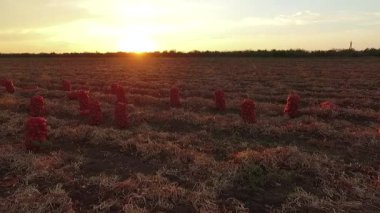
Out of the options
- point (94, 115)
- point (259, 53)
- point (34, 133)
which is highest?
point (34, 133)

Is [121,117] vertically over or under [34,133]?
under

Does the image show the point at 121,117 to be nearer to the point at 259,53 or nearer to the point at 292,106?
the point at 292,106

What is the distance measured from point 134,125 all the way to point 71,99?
5.36m

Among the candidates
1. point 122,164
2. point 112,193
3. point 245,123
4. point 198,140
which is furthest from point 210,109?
point 112,193

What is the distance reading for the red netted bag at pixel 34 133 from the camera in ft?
30.3

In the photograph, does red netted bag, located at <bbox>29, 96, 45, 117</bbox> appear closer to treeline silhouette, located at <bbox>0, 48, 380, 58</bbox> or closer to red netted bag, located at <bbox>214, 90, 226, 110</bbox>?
red netted bag, located at <bbox>214, 90, 226, 110</bbox>

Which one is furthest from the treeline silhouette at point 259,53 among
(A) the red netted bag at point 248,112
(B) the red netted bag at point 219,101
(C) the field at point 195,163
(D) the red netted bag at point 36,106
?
(D) the red netted bag at point 36,106

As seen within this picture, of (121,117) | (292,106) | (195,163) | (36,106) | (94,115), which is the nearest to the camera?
(195,163)

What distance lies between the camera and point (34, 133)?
9320 mm

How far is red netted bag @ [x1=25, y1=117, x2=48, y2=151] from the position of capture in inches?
364

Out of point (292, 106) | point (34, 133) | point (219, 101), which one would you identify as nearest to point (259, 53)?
point (219, 101)

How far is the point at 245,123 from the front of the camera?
11430mm

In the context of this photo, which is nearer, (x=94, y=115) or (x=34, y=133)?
(x=34, y=133)

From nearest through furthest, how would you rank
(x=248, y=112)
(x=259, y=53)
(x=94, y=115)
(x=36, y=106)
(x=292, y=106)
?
(x=248, y=112)
(x=94, y=115)
(x=36, y=106)
(x=292, y=106)
(x=259, y=53)
